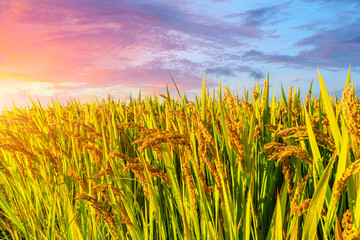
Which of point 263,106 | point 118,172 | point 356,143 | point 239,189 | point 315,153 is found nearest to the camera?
point 356,143

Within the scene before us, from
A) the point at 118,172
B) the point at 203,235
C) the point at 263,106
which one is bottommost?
the point at 203,235

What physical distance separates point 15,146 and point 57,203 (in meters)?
0.54

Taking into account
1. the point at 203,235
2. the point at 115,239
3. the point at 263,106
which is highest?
the point at 263,106

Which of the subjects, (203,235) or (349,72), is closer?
(203,235)

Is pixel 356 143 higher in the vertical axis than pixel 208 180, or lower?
higher

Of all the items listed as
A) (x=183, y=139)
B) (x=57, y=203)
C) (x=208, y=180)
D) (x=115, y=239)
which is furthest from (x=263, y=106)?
(x=57, y=203)

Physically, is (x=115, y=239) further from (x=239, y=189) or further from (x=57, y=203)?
(x=239, y=189)

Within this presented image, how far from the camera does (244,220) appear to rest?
1252mm

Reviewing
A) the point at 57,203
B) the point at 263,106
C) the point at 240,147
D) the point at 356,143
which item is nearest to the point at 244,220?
the point at 240,147

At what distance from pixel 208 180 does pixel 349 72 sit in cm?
104

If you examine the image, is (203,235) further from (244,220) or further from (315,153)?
(315,153)

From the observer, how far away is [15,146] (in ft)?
5.97

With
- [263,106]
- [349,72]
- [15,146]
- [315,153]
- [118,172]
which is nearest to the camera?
[315,153]

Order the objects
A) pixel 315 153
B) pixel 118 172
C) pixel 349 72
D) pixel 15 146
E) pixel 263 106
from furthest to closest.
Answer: pixel 263 106
pixel 15 146
pixel 118 172
pixel 349 72
pixel 315 153
